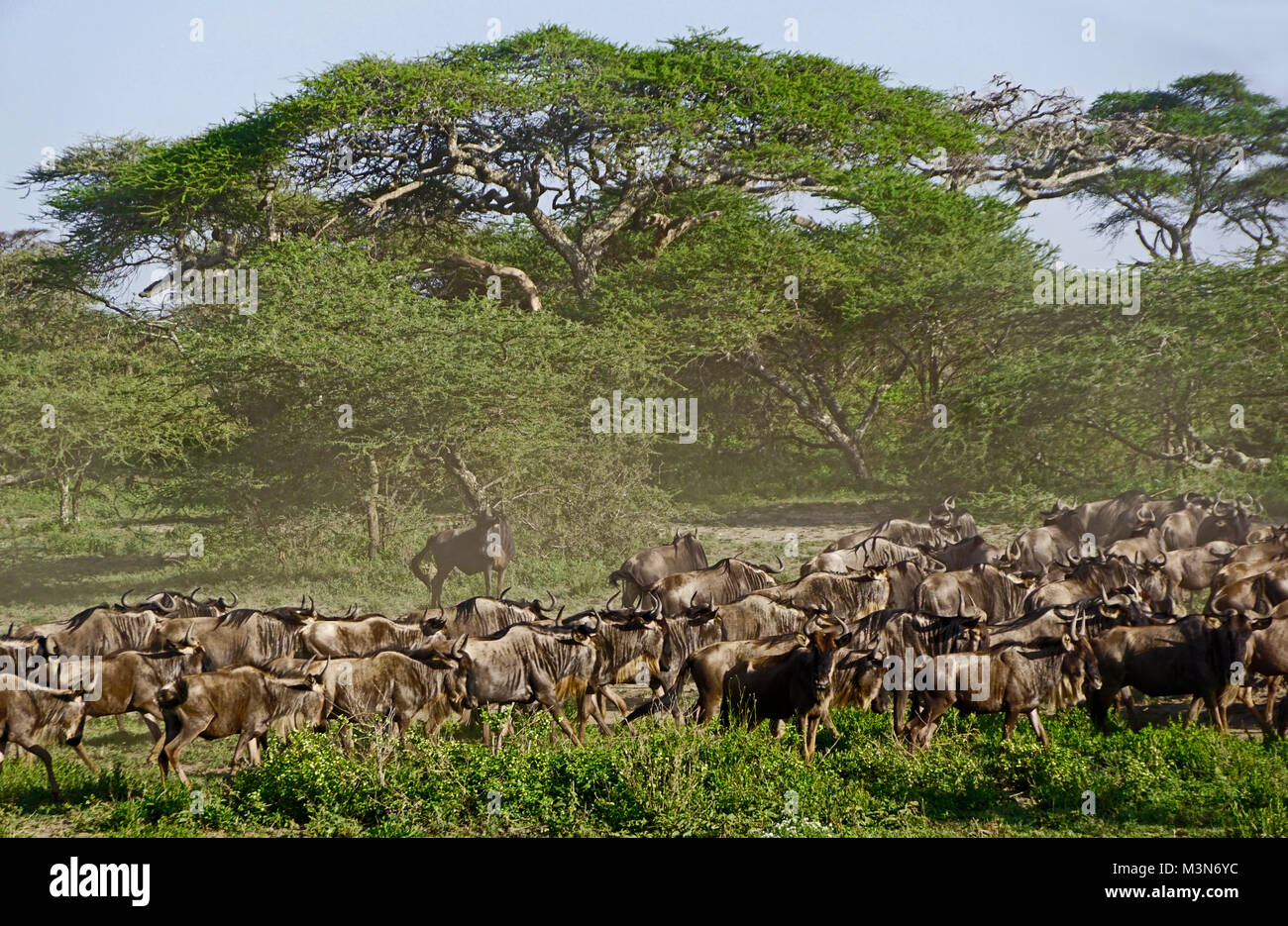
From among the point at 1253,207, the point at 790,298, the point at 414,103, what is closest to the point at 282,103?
the point at 414,103

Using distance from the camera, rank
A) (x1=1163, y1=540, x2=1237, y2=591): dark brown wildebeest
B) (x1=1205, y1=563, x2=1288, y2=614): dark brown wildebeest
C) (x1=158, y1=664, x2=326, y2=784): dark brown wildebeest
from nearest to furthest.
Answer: (x1=158, y1=664, x2=326, y2=784): dark brown wildebeest < (x1=1205, y1=563, x2=1288, y2=614): dark brown wildebeest < (x1=1163, y1=540, x2=1237, y2=591): dark brown wildebeest

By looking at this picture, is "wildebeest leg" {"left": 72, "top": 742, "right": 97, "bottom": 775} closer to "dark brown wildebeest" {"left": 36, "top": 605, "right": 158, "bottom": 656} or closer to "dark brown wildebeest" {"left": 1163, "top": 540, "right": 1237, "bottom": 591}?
"dark brown wildebeest" {"left": 36, "top": 605, "right": 158, "bottom": 656}

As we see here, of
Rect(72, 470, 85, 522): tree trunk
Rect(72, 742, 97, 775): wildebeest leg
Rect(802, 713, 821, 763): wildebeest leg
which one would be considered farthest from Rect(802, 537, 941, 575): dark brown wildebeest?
Rect(72, 470, 85, 522): tree trunk

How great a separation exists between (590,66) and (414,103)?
4599mm

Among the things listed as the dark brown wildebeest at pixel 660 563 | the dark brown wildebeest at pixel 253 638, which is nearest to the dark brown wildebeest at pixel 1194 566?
the dark brown wildebeest at pixel 660 563

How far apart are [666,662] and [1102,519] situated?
8.70 metres

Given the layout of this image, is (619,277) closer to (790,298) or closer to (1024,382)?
(790,298)

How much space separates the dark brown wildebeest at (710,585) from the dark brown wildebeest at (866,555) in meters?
1.09

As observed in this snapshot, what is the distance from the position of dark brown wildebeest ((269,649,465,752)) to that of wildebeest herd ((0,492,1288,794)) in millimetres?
14

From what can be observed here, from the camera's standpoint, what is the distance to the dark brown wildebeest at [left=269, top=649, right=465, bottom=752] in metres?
9.12

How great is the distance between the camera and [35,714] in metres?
8.50

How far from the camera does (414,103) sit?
1006 inches

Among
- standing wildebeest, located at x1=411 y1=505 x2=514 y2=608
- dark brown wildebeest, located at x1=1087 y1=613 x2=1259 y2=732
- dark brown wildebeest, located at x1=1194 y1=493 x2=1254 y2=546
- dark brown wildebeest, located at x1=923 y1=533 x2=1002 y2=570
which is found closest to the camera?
dark brown wildebeest, located at x1=1087 y1=613 x2=1259 y2=732

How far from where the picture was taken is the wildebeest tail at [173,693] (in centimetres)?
841
